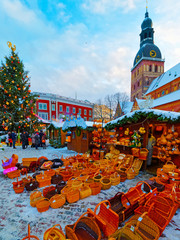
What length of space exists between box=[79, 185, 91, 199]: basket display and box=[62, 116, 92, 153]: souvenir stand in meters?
6.51

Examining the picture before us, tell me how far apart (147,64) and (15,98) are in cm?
3947

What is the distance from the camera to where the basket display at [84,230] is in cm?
234

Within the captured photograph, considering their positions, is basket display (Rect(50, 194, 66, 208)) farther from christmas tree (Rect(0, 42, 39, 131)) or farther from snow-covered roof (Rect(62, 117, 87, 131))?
christmas tree (Rect(0, 42, 39, 131))

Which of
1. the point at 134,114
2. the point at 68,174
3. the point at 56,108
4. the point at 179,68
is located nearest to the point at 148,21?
the point at 179,68

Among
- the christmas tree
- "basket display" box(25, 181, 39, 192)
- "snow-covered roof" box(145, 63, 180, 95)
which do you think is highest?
"snow-covered roof" box(145, 63, 180, 95)

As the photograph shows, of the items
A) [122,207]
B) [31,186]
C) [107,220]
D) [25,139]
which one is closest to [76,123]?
[25,139]

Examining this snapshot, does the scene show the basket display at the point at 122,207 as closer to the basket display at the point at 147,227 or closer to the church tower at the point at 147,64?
the basket display at the point at 147,227

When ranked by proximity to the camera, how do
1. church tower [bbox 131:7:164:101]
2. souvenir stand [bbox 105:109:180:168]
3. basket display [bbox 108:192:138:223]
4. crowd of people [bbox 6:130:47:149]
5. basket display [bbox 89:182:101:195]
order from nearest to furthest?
1. basket display [bbox 108:192:138:223]
2. basket display [bbox 89:182:101:195]
3. souvenir stand [bbox 105:109:180:168]
4. crowd of people [bbox 6:130:47:149]
5. church tower [bbox 131:7:164:101]


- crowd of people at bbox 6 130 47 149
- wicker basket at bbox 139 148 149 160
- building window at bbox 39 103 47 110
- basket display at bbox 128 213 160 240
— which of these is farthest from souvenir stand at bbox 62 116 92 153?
building window at bbox 39 103 47 110

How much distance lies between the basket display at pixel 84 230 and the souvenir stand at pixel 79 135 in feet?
26.7

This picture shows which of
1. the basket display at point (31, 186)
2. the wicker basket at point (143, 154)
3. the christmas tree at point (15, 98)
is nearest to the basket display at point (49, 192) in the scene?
the basket display at point (31, 186)

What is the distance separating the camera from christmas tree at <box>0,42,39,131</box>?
44.7 ft

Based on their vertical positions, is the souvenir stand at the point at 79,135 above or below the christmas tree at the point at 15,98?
below

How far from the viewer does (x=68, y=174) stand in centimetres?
546
